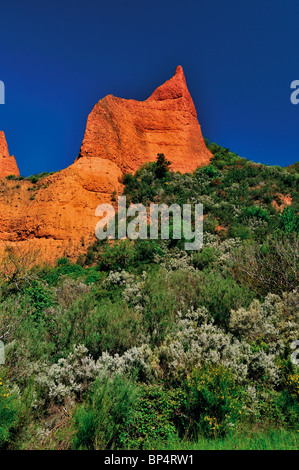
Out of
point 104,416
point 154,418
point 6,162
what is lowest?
point 154,418

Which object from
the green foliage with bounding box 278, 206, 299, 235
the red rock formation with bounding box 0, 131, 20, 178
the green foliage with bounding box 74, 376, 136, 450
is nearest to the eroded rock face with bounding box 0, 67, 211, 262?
the red rock formation with bounding box 0, 131, 20, 178

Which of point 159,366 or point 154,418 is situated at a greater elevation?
point 159,366

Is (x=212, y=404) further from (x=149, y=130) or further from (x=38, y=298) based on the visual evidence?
(x=149, y=130)

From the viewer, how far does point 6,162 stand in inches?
1287

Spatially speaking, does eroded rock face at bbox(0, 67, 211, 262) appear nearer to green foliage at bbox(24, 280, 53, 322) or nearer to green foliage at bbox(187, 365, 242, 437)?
green foliage at bbox(24, 280, 53, 322)

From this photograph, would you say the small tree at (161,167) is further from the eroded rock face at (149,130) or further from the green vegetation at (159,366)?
the green vegetation at (159,366)

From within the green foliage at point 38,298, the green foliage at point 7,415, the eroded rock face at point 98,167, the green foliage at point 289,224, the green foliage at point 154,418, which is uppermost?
the eroded rock face at point 98,167

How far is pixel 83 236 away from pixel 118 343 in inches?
494

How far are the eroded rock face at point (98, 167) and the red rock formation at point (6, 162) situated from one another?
0.63m

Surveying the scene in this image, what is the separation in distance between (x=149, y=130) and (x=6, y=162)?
20.3 metres

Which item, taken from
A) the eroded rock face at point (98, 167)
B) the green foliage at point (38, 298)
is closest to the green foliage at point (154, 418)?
the green foliage at point (38, 298)

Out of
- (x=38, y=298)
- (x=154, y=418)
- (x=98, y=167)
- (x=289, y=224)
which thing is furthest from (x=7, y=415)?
(x=98, y=167)

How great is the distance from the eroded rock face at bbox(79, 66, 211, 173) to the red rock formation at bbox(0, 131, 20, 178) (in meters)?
16.2

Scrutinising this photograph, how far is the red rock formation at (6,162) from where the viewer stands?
3183cm
